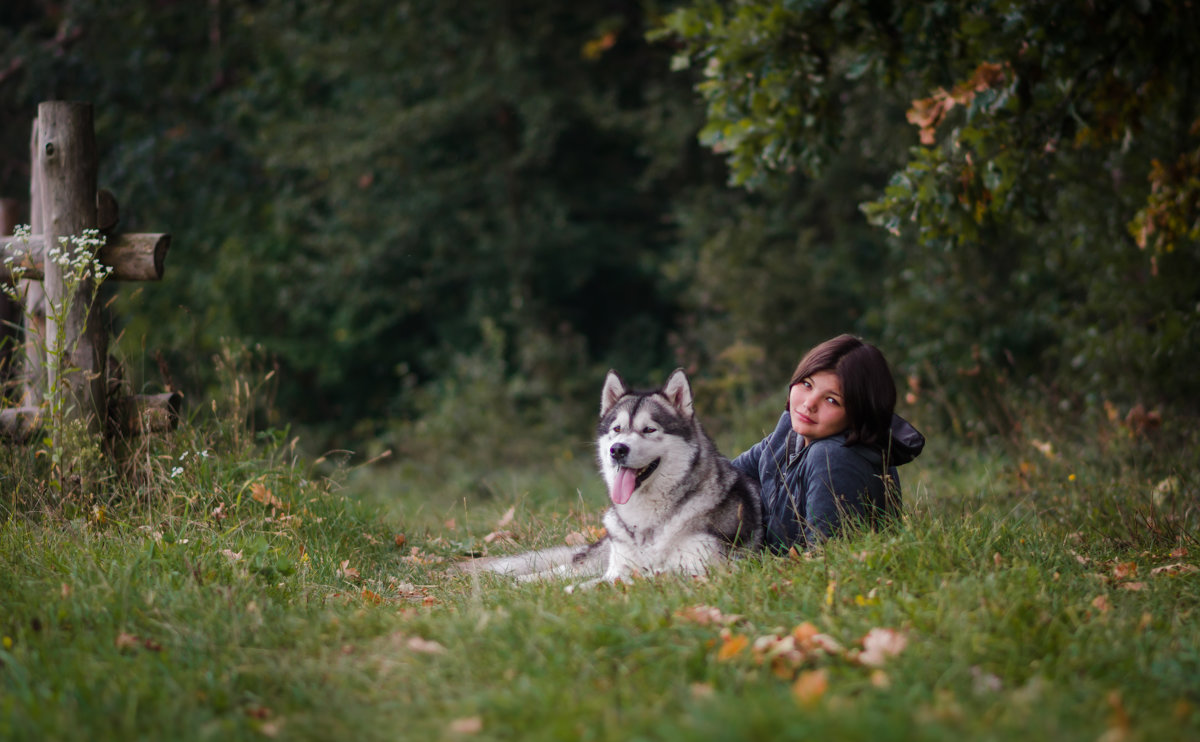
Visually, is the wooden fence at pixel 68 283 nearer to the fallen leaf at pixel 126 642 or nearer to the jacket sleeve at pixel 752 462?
the fallen leaf at pixel 126 642

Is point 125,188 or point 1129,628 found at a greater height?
point 125,188

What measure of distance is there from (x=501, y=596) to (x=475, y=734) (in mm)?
1310

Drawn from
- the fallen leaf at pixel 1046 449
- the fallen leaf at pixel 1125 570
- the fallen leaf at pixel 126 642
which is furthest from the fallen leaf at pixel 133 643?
the fallen leaf at pixel 1046 449

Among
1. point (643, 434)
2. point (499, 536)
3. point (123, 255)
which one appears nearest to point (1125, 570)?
point (643, 434)

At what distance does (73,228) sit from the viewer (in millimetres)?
5121

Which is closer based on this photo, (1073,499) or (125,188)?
(1073,499)

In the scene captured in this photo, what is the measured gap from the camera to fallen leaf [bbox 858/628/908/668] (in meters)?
2.90

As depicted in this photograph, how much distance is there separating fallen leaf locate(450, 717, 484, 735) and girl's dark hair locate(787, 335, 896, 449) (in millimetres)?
2326

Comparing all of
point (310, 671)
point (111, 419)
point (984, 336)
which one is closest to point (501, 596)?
point (310, 671)

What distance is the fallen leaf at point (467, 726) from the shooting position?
2.56 meters

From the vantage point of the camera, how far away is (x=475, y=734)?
2.57m

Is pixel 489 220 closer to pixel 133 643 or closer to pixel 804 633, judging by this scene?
pixel 133 643

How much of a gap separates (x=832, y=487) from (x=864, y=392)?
479 millimetres

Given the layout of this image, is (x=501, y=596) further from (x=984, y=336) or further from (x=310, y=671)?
(x=984, y=336)
